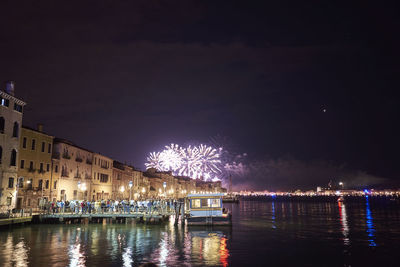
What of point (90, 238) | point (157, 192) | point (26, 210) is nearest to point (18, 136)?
point (26, 210)

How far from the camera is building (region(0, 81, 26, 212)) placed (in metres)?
43.4

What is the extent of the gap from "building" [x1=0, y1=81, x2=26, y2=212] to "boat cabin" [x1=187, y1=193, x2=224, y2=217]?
22.5 meters

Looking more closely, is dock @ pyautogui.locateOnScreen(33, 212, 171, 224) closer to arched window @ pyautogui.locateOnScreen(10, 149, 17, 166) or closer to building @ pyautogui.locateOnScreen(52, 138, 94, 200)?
building @ pyautogui.locateOnScreen(52, 138, 94, 200)

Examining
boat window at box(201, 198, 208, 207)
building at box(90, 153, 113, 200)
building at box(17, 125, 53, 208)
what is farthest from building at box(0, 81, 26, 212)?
boat window at box(201, 198, 208, 207)

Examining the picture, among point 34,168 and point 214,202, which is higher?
point 34,168

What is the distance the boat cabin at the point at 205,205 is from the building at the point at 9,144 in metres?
22.5

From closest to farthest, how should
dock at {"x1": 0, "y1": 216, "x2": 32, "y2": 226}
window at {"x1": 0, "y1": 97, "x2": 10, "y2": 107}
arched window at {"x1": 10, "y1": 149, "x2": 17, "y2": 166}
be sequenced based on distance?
dock at {"x1": 0, "y1": 216, "x2": 32, "y2": 226}, window at {"x1": 0, "y1": 97, "x2": 10, "y2": 107}, arched window at {"x1": 10, "y1": 149, "x2": 17, "y2": 166}

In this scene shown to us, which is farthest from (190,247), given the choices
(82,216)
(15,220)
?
(15,220)

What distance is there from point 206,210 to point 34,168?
2499 cm

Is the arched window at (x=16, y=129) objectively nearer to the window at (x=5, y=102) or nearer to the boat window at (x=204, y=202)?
the window at (x=5, y=102)

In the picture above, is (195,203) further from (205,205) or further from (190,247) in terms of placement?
(190,247)

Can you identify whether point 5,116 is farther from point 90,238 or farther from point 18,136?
point 90,238

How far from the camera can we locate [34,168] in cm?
5041

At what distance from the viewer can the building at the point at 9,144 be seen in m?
43.4
